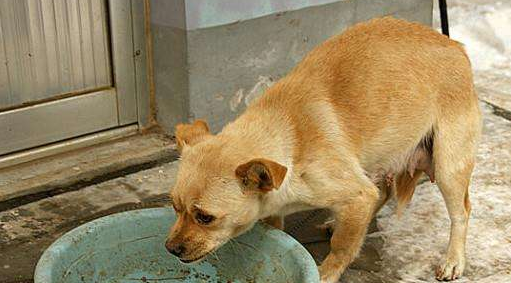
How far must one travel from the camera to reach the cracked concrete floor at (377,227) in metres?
4.09

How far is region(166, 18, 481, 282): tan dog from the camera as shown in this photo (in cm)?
330

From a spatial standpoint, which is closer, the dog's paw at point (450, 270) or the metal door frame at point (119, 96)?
the dog's paw at point (450, 270)

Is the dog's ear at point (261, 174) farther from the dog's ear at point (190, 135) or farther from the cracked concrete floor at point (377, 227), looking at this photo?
the cracked concrete floor at point (377, 227)

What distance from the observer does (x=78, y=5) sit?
499cm

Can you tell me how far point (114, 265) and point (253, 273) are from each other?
2.17ft

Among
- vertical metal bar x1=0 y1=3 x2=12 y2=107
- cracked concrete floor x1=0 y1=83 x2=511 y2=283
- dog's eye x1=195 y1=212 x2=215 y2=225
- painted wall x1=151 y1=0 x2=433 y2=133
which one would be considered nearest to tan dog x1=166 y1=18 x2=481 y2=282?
dog's eye x1=195 y1=212 x2=215 y2=225

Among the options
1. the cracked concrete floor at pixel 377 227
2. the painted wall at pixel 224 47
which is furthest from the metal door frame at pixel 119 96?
the cracked concrete floor at pixel 377 227

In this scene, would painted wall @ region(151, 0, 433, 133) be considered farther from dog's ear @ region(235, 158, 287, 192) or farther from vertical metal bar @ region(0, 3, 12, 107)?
dog's ear @ region(235, 158, 287, 192)

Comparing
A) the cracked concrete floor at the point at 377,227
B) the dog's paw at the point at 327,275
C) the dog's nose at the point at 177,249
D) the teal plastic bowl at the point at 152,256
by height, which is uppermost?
the dog's nose at the point at 177,249

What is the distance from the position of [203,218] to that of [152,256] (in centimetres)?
69

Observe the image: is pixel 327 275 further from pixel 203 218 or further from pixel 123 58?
pixel 123 58

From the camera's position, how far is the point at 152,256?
3852 mm

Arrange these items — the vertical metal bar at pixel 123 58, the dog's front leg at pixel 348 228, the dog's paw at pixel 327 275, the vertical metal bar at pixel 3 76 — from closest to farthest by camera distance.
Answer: the dog's front leg at pixel 348 228 < the dog's paw at pixel 327 275 < the vertical metal bar at pixel 3 76 < the vertical metal bar at pixel 123 58

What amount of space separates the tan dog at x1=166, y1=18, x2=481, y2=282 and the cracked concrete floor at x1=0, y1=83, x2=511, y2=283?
0.18 metres
